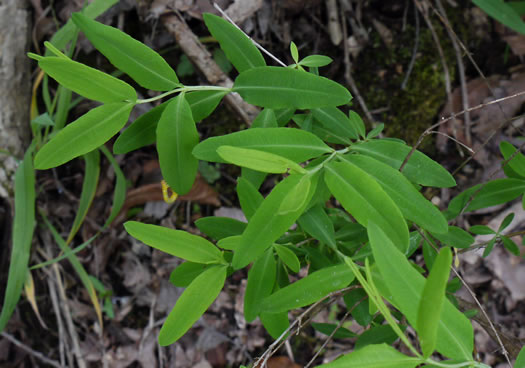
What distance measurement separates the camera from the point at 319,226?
1160 mm

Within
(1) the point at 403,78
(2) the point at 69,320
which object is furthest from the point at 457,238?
(2) the point at 69,320

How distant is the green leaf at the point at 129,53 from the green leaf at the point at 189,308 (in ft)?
1.64

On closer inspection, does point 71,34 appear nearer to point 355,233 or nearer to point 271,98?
point 271,98

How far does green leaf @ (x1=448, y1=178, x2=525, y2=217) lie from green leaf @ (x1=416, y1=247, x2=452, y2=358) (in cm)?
85

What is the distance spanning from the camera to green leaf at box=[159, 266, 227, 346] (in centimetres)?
103

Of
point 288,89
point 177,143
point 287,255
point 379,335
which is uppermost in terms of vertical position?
point 288,89

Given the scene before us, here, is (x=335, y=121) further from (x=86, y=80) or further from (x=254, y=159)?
(x=86, y=80)

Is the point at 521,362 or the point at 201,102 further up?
the point at 201,102

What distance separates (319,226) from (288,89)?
0.37 meters

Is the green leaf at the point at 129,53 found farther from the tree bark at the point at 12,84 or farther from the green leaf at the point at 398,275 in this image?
the tree bark at the point at 12,84

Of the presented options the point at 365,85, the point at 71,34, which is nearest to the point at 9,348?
the point at 71,34

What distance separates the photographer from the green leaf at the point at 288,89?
Answer: 1.02m

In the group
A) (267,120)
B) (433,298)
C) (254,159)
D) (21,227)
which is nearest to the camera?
(433,298)

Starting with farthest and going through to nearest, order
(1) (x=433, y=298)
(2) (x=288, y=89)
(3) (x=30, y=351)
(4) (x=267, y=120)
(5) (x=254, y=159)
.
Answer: (3) (x=30, y=351)
(4) (x=267, y=120)
(2) (x=288, y=89)
(5) (x=254, y=159)
(1) (x=433, y=298)
